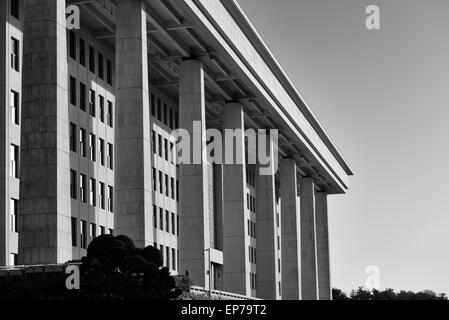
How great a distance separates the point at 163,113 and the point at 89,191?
52.1 feet

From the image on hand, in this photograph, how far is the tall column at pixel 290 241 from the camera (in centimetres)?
7969

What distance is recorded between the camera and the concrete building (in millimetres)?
33031

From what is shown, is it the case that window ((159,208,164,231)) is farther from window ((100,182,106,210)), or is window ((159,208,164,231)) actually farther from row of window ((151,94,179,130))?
window ((100,182,106,210))

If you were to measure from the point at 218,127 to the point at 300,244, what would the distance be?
73.9 ft

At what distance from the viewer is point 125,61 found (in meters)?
41.7

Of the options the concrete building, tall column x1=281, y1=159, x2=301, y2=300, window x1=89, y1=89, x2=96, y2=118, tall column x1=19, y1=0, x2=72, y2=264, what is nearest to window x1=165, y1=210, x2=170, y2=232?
the concrete building

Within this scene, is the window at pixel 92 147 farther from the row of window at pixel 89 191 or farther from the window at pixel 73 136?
the window at pixel 73 136

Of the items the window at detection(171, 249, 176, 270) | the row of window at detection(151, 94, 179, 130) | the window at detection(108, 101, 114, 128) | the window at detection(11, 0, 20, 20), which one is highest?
the window at detection(11, 0, 20, 20)

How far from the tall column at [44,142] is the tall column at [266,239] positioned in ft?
123

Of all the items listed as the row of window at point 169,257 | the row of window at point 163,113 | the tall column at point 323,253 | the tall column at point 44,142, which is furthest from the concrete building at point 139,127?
the tall column at point 323,253

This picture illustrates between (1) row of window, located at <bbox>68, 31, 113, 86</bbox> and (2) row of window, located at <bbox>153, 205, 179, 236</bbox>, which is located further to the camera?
(2) row of window, located at <bbox>153, 205, 179, 236</bbox>

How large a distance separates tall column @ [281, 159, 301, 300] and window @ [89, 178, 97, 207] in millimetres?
31592

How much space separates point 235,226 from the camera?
6097cm
